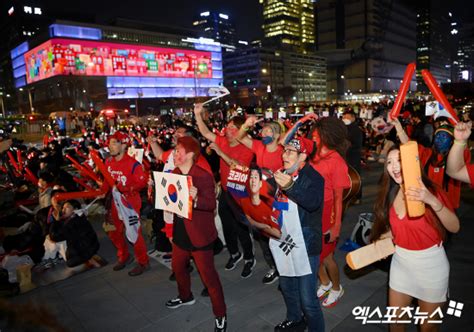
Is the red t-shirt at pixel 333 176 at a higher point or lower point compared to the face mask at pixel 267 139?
lower

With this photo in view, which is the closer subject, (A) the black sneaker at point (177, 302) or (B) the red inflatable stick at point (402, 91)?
(B) the red inflatable stick at point (402, 91)

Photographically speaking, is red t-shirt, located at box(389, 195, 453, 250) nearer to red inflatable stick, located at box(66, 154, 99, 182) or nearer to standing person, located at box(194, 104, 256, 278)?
standing person, located at box(194, 104, 256, 278)

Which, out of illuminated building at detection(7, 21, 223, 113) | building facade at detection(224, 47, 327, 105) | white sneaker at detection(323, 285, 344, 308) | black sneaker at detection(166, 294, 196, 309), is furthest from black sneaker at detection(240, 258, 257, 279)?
building facade at detection(224, 47, 327, 105)

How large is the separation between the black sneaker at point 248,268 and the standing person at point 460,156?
3.01m

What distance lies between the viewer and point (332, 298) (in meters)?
4.12

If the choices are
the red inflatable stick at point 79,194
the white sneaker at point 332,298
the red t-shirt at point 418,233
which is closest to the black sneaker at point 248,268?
the white sneaker at point 332,298

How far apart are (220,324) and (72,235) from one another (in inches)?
123

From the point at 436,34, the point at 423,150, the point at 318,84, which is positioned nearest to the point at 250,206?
the point at 423,150

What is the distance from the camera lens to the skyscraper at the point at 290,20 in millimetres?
182750

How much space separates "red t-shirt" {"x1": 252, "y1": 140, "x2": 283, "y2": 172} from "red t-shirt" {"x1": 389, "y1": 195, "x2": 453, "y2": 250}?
2.00 meters

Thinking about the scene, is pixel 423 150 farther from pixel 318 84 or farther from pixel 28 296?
pixel 318 84

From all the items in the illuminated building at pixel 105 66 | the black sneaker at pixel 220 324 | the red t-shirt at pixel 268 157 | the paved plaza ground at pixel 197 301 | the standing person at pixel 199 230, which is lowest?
the paved plaza ground at pixel 197 301

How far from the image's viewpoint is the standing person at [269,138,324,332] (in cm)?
284

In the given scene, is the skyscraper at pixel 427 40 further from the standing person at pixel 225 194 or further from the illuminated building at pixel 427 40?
the standing person at pixel 225 194
